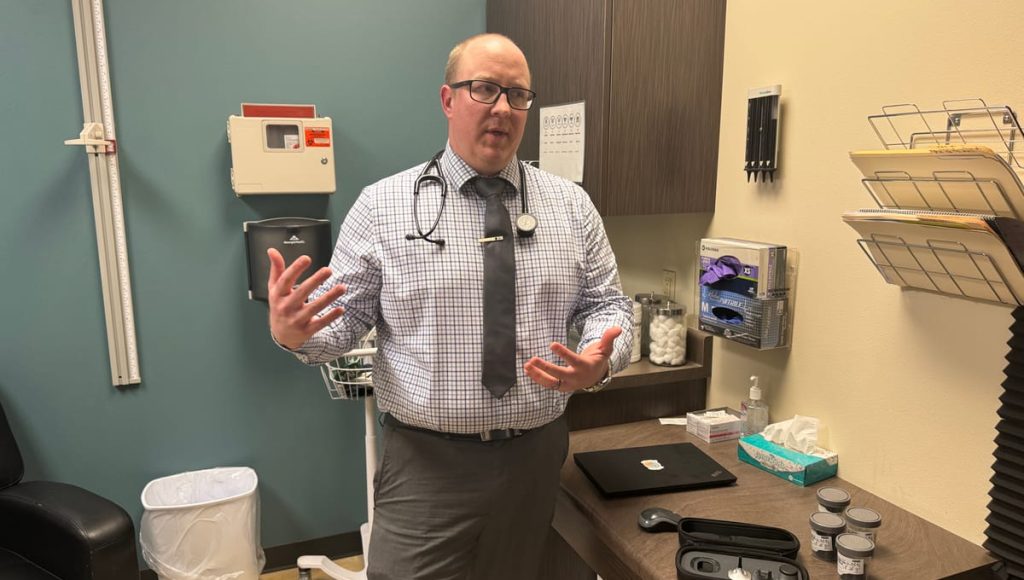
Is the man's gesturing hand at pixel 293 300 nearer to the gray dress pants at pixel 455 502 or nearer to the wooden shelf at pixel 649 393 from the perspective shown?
the gray dress pants at pixel 455 502

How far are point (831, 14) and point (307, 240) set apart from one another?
175cm

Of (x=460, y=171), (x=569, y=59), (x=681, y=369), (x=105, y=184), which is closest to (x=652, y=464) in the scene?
(x=681, y=369)

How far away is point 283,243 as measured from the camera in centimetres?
233

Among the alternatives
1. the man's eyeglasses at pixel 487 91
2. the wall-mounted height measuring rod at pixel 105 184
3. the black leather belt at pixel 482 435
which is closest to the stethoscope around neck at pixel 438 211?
the man's eyeglasses at pixel 487 91

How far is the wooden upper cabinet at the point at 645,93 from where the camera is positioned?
191cm

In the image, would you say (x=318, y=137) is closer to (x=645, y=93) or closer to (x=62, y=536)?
(x=645, y=93)

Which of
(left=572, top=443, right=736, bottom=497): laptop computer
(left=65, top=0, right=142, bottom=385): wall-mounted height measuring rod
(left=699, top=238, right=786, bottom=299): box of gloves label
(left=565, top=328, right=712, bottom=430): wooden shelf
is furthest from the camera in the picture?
(left=65, top=0, right=142, bottom=385): wall-mounted height measuring rod

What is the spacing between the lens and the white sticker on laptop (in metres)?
1.72

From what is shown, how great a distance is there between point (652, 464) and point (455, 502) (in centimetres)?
56

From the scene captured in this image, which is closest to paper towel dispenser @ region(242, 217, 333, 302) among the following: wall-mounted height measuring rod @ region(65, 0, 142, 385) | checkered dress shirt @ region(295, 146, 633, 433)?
wall-mounted height measuring rod @ region(65, 0, 142, 385)

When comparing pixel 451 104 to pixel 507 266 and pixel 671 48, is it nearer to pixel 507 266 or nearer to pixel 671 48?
pixel 507 266

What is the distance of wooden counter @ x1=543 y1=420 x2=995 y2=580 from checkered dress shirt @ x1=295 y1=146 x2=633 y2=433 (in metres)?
0.28

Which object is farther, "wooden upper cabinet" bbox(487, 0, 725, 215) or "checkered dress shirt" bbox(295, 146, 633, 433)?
"wooden upper cabinet" bbox(487, 0, 725, 215)

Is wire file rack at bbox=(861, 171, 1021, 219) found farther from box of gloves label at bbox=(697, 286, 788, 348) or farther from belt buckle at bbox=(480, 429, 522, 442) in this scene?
belt buckle at bbox=(480, 429, 522, 442)
